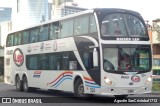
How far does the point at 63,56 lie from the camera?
1950 cm

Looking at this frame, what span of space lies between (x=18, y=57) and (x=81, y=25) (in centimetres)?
917

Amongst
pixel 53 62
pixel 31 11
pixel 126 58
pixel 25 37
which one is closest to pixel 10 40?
pixel 25 37

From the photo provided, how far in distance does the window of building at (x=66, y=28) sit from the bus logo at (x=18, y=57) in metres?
6.36

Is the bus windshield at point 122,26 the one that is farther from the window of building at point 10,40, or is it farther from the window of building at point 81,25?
the window of building at point 10,40

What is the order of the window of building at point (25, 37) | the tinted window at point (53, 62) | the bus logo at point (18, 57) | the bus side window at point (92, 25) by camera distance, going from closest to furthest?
the bus side window at point (92, 25) < the tinted window at point (53, 62) < the window of building at point (25, 37) < the bus logo at point (18, 57)

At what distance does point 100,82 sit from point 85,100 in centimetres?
179

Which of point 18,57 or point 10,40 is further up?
point 10,40

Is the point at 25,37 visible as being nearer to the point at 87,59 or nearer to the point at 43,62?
the point at 43,62

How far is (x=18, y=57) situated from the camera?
26.2 metres

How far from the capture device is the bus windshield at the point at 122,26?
16625 mm

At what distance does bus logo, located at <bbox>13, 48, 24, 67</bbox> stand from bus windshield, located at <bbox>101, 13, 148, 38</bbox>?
33.0 feet

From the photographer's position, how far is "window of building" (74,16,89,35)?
17594 millimetres

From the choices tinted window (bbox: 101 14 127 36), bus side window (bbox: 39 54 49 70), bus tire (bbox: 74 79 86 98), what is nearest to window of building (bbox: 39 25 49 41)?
bus side window (bbox: 39 54 49 70)

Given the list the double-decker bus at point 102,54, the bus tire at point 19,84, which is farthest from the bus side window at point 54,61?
the bus tire at point 19,84
